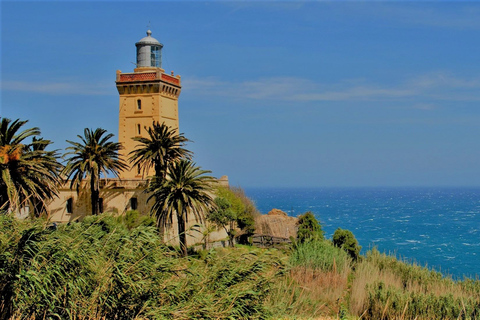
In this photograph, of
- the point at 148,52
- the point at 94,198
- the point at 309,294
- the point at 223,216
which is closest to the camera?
the point at 309,294

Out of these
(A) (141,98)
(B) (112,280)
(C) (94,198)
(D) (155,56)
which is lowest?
(B) (112,280)

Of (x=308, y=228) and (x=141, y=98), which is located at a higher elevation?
(x=141, y=98)

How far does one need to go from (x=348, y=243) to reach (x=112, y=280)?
879 inches

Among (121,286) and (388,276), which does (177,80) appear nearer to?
(388,276)

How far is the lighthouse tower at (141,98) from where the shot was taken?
4088 centimetres

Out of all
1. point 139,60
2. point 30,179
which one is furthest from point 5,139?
point 139,60

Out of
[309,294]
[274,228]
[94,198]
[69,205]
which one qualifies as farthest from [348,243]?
[69,205]

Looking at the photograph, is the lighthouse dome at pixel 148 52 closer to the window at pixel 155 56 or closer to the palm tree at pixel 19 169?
the window at pixel 155 56

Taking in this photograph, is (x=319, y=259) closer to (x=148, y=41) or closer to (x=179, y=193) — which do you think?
(x=179, y=193)

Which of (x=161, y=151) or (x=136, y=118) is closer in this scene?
(x=161, y=151)

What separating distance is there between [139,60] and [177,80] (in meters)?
3.55

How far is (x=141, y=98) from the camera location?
41.2 metres

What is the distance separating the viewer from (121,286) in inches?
549

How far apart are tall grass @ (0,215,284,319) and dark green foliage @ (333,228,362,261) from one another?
58.8 ft
